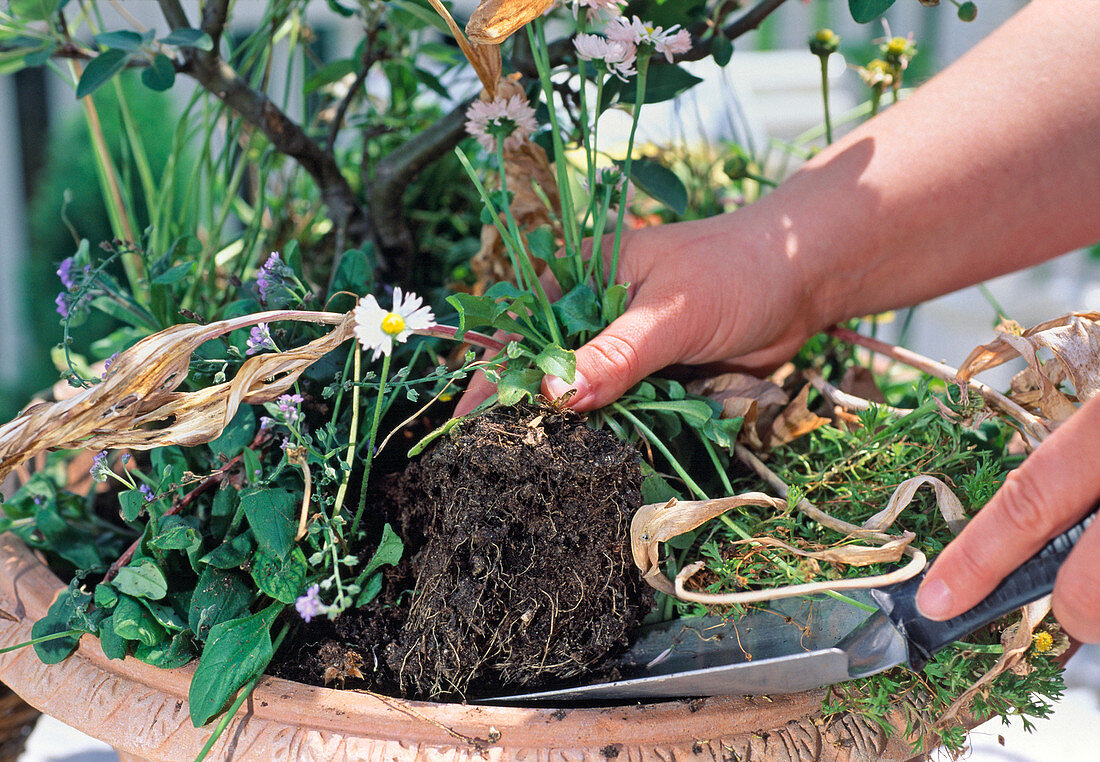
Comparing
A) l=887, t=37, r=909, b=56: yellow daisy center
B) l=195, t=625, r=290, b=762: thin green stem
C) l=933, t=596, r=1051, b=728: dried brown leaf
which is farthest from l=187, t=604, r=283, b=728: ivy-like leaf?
l=887, t=37, r=909, b=56: yellow daisy center

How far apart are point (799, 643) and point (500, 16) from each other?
429 mm

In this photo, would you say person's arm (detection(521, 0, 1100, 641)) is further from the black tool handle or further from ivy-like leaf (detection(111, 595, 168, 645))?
ivy-like leaf (detection(111, 595, 168, 645))

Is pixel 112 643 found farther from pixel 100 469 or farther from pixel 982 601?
pixel 982 601

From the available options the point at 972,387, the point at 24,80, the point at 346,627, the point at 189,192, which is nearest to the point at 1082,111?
the point at 972,387

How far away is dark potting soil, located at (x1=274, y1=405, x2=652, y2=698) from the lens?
476 millimetres

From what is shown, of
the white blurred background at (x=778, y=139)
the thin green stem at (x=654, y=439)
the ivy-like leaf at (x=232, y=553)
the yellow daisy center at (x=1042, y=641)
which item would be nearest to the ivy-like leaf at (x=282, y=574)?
the ivy-like leaf at (x=232, y=553)

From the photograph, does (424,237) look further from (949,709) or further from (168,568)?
(949,709)

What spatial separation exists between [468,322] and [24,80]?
2981 millimetres

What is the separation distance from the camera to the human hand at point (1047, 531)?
0.35 meters

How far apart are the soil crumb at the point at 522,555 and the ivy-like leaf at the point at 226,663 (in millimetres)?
83

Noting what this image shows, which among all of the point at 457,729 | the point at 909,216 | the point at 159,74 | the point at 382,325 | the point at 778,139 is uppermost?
the point at 159,74

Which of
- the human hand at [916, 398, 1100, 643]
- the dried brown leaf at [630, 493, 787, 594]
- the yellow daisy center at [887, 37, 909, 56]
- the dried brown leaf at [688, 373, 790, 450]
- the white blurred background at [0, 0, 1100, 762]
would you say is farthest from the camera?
the white blurred background at [0, 0, 1100, 762]

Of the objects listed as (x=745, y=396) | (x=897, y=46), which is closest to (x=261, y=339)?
(x=745, y=396)

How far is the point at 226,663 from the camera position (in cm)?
46
